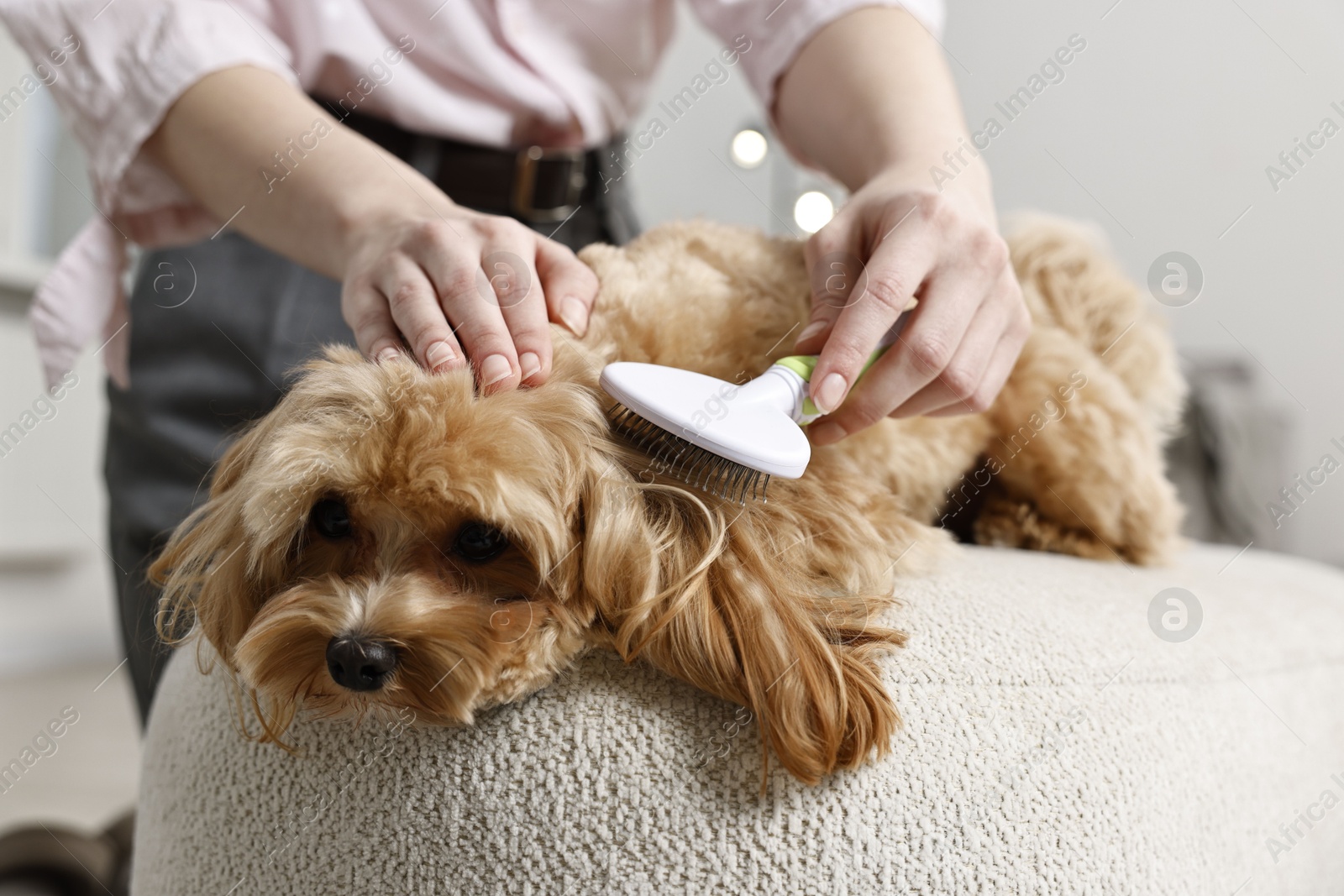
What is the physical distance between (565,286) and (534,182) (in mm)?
443

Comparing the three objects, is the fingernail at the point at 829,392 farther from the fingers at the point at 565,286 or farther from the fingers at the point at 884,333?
the fingers at the point at 565,286

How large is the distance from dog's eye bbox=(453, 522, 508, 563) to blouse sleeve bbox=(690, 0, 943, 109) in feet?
2.16

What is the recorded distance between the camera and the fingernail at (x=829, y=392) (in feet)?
2.14

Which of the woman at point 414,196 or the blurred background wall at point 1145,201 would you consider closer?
the woman at point 414,196

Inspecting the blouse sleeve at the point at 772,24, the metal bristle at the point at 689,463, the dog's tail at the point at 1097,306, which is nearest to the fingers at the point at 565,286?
the metal bristle at the point at 689,463

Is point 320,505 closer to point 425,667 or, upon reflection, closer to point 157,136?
point 425,667

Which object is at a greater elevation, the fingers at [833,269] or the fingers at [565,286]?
the fingers at [833,269]

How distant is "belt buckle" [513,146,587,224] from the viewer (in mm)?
1123

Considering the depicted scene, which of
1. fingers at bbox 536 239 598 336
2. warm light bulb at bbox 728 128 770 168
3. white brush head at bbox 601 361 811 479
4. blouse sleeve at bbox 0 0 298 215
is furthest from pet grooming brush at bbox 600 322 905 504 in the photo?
warm light bulb at bbox 728 128 770 168

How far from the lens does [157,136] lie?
0.98 metres

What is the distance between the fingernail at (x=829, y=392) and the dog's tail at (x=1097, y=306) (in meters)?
0.60

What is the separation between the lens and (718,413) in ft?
1.96

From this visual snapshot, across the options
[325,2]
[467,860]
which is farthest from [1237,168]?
[467,860]

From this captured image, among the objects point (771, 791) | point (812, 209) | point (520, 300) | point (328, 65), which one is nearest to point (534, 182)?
point (328, 65)
